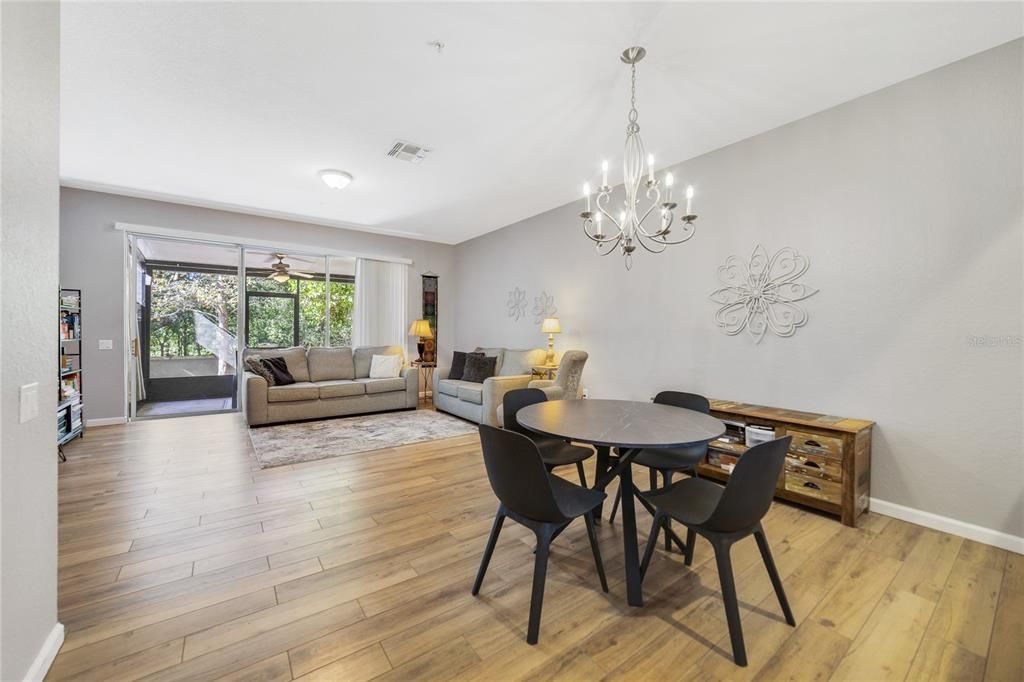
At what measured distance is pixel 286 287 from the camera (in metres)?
6.31

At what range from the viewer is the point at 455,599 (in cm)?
180

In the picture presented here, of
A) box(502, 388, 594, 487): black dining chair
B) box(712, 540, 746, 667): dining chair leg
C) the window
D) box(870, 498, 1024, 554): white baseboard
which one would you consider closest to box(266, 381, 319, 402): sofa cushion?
the window

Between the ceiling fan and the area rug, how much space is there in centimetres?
251

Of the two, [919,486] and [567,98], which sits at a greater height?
[567,98]

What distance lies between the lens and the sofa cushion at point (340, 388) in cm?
525

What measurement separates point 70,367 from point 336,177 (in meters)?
3.51

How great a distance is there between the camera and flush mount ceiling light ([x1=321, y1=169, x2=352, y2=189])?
409cm

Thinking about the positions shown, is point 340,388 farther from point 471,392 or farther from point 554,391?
point 554,391

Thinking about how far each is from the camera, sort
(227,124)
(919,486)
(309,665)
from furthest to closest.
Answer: (227,124) < (919,486) < (309,665)

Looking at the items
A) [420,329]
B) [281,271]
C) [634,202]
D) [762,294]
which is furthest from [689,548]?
[281,271]

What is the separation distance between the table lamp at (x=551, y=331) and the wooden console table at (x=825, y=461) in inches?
95.1

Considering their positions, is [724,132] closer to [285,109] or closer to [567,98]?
[567,98]

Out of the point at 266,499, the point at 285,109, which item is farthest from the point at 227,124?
the point at 266,499

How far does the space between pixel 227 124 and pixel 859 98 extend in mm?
4706
